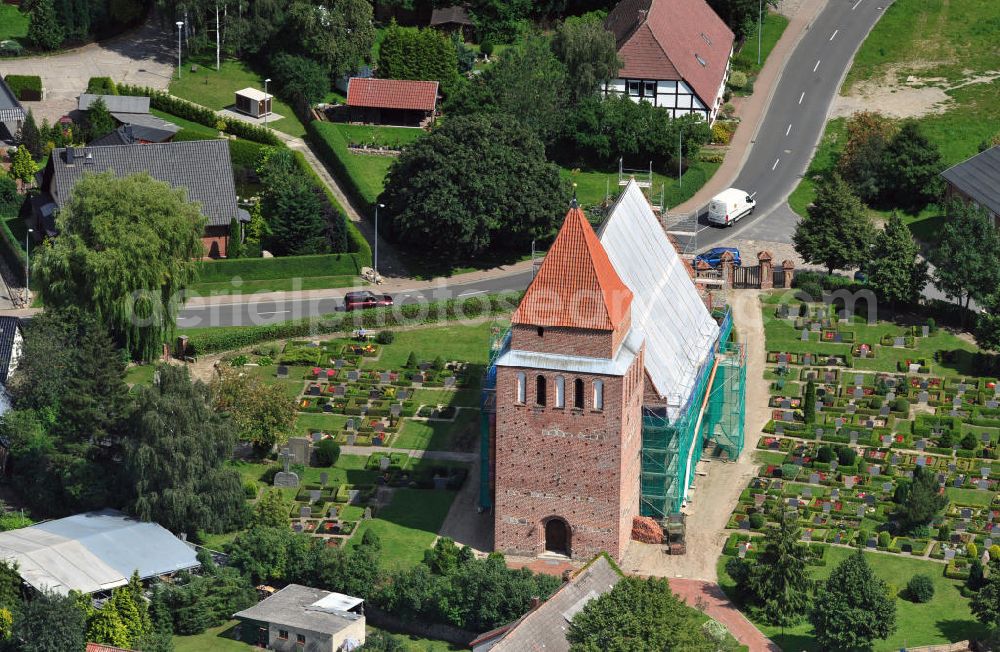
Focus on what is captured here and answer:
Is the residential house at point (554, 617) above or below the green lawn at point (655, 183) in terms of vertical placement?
below

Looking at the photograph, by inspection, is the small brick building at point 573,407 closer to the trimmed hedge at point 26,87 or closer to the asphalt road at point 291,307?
the asphalt road at point 291,307

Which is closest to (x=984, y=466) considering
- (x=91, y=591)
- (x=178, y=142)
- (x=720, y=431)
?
(x=720, y=431)

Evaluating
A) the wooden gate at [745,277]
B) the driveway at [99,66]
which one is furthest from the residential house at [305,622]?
the driveway at [99,66]

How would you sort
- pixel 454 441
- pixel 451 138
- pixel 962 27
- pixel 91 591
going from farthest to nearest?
pixel 962 27 < pixel 451 138 < pixel 454 441 < pixel 91 591

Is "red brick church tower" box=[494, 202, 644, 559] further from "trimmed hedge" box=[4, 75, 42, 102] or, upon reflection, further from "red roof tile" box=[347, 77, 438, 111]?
"trimmed hedge" box=[4, 75, 42, 102]

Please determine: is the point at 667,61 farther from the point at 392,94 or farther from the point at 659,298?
the point at 659,298

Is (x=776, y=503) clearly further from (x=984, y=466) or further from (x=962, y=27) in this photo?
(x=962, y=27)
